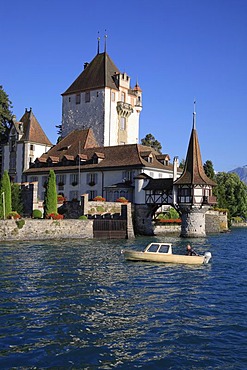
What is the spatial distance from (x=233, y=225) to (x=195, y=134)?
50.7m

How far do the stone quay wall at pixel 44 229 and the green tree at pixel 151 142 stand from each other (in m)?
58.6

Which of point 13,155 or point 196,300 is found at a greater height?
point 13,155

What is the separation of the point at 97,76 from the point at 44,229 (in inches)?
1774

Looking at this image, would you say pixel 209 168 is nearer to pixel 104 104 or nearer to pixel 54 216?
pixel 104 104

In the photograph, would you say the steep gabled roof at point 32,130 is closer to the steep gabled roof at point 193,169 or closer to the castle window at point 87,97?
the castle window at point 87,97

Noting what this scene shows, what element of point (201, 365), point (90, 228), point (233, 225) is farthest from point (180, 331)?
point (233, 225)

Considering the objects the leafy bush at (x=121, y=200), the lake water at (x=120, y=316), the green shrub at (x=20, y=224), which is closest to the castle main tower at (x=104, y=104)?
the leafy bush at (x=121, y=200)

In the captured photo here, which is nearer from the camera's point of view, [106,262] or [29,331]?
[29,331]

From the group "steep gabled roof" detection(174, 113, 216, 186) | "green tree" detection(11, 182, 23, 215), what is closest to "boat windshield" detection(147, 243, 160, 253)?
"steep gabled roof" detection(174, 113, 216, 186)

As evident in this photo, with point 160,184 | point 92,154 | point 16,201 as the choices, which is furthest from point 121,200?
point 92,154

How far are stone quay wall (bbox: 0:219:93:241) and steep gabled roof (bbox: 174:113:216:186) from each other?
44.9 ft

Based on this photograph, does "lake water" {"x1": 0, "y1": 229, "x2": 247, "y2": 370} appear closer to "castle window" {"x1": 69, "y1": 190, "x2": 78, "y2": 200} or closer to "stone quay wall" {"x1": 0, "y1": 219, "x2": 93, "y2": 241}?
"stone quay wall" {"x1": 0, "y1": 219, "x2": 93, "y2": 241}

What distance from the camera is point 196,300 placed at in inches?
826

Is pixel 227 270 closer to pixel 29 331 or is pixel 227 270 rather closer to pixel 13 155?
pixel 29 331
